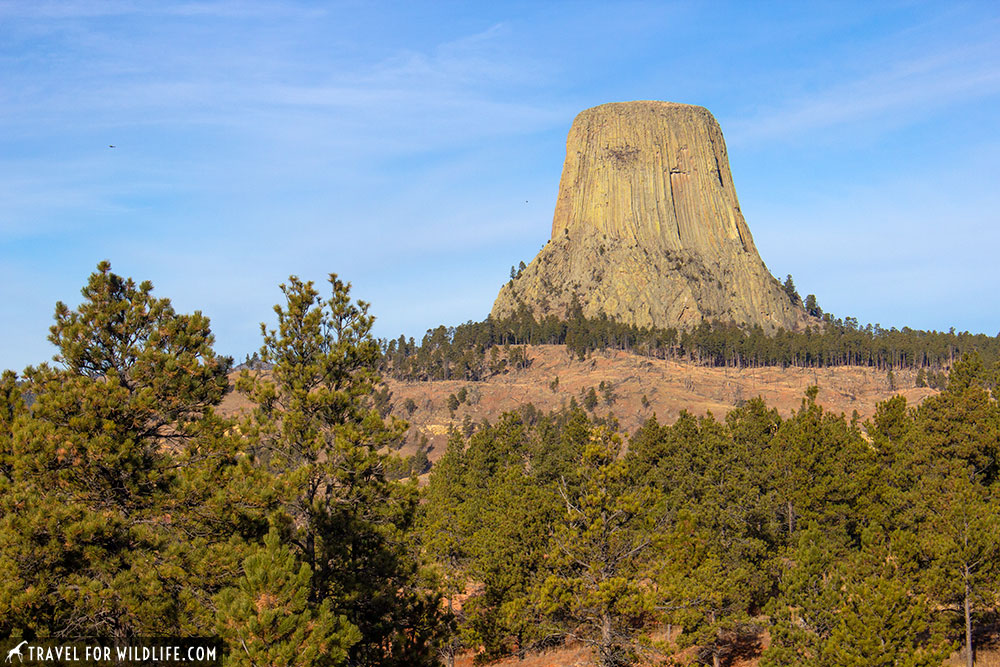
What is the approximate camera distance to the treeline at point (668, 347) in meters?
148

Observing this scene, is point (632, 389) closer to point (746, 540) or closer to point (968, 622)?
point (746, 540)

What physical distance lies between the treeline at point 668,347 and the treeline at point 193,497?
12400 centimetres

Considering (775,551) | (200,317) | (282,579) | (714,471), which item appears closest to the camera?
(282,579)

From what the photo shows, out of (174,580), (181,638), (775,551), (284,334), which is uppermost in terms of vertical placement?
(284,334)

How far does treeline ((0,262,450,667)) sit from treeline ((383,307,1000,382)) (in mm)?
123998

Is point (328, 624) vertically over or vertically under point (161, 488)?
under

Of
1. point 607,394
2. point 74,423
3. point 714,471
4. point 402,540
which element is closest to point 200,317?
point 74,423

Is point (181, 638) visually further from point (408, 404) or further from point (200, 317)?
point (408, 404)

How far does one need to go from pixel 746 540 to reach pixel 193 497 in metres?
26.3

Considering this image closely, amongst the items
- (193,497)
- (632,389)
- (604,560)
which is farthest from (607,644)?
(632,389)

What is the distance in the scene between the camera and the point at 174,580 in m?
15.3

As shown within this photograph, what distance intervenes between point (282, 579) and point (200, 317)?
265 inches

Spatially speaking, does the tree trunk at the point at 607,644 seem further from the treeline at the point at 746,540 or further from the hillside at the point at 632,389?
the hillside at the point at 632,389

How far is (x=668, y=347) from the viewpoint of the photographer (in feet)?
513
